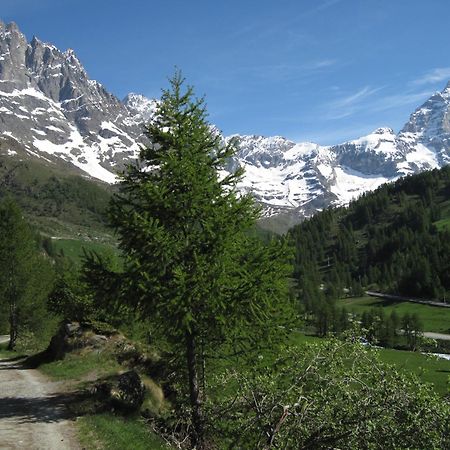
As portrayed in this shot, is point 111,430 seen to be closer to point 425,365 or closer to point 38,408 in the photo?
point 38,408

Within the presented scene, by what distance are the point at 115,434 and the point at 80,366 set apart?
11452 millimetres

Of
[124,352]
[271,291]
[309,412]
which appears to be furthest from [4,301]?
[309,412]

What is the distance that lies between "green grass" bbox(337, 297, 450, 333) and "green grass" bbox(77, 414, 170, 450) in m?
146

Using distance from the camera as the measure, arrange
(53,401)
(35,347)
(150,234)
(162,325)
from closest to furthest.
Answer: (150,234) → (162,325) → (53,401) → (35,347)

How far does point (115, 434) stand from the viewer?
15.9 m

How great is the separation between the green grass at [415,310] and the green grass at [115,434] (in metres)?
146

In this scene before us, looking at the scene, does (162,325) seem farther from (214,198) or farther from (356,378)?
(356,378)

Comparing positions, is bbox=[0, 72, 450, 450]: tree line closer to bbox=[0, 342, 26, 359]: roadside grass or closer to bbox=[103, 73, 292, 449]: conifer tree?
bbox=[103, 73, 292, 449]: conifer tree

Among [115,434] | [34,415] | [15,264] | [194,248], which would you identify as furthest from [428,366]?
[34,415]

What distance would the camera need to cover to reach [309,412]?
10328 millimetres

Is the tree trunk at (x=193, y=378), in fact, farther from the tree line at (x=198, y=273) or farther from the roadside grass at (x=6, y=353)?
the roadside grass at (x=6, y=353)

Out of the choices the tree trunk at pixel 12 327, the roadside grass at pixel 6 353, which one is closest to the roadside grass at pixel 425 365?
the roadside grass at pixel 6 353

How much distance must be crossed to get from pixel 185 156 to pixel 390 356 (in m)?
108

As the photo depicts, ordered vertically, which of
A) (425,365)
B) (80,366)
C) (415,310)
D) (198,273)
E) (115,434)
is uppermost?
(198,273)
